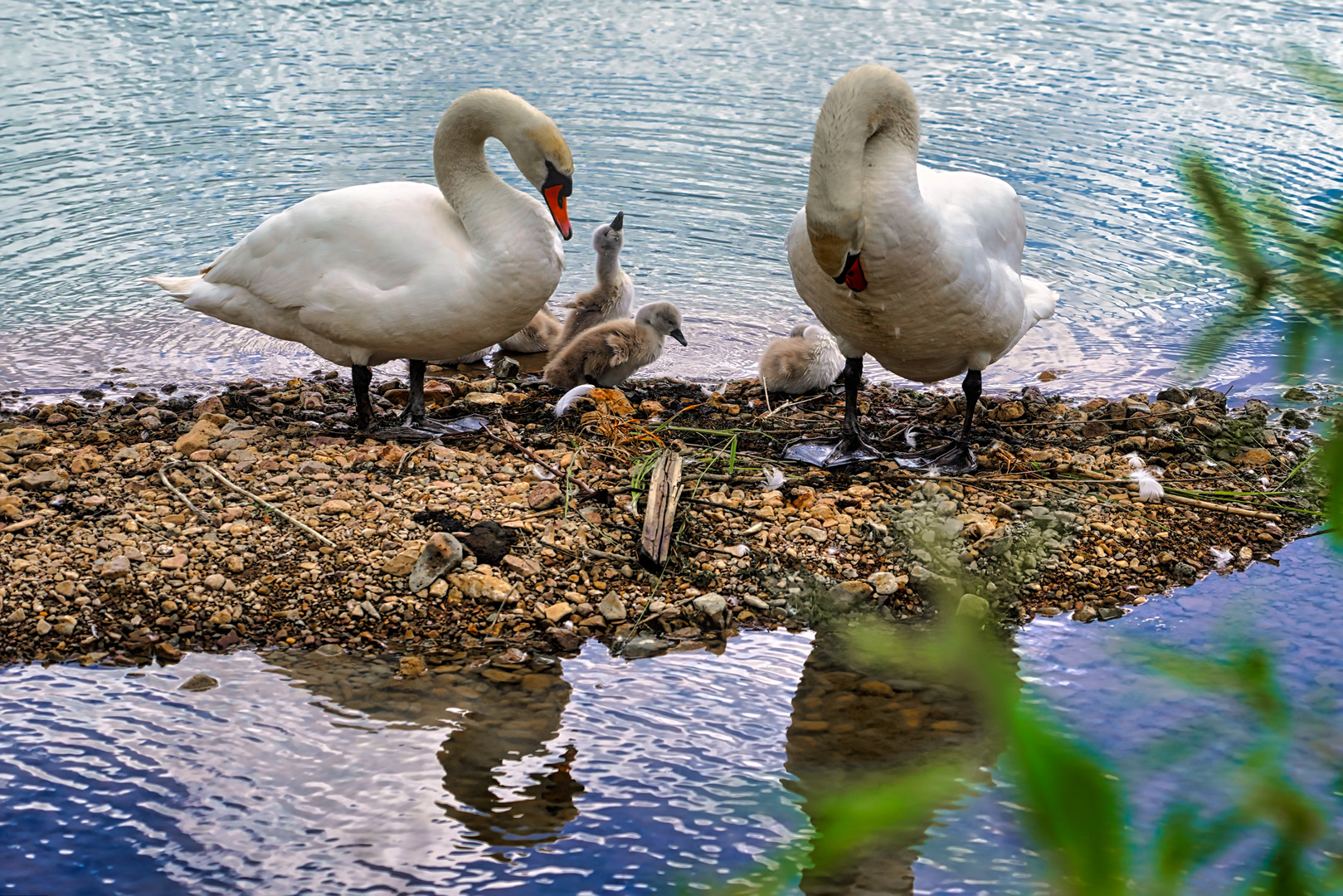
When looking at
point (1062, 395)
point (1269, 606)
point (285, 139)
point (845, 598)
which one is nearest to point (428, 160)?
point (285, 139)

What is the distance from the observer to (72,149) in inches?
367

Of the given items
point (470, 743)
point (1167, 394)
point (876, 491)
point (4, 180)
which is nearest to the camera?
point (470, 743)

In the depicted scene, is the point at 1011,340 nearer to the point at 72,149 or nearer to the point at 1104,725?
the point at 1104,725

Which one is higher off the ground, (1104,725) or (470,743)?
(1104,725)

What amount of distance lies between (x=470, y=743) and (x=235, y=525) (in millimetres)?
1467

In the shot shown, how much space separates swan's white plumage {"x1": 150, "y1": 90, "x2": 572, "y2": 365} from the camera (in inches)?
183

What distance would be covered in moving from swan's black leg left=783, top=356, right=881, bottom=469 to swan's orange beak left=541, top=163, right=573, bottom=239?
48.7 inches

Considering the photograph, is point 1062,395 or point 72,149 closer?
point 1062,395

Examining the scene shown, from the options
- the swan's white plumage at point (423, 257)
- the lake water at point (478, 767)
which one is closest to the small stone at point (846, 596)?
the lake water at point (478, 767)

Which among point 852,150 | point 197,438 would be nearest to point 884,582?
point 852,150

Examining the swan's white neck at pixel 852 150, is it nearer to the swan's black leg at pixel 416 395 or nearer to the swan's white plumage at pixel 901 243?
the swan's white plumage at pixel 901 243

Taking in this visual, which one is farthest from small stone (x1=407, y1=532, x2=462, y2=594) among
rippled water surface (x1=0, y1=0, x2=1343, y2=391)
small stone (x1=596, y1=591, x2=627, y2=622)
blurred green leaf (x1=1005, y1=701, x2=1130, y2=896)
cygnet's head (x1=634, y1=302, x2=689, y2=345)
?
blurred green leaf (x1=1005, y1=701, x2=1130, y2=896)

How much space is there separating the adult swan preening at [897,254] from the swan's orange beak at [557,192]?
101 centimetres

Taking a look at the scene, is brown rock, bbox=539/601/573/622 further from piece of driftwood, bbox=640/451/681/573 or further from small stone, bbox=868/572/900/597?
small stone, bbox=868/572/900/597
